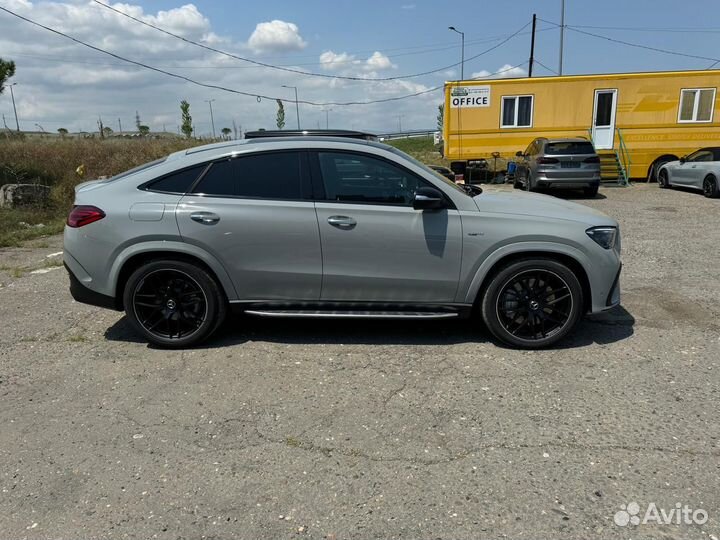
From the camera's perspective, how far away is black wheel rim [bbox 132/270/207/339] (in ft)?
14.5

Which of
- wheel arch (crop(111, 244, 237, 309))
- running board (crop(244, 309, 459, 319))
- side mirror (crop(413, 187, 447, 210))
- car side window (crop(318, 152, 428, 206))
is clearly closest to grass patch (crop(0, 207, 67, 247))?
wheel arch (crop(111, 244, 237, 309))

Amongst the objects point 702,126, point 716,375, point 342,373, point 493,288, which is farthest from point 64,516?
point 702,126

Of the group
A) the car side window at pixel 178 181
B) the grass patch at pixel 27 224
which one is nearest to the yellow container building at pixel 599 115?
the grass patch at pixel 27 224

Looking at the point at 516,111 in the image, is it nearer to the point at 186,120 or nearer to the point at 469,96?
the point at 469,96

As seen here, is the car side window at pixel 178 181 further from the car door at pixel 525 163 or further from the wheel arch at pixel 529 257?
the car door at pixel 525 163

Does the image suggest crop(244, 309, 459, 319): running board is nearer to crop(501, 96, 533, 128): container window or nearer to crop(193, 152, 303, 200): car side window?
crop(193, 152, 303, 200): car side window

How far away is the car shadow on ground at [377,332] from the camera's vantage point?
15.2 feet

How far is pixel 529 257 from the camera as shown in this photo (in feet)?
14.1

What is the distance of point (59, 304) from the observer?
5797 millimetres

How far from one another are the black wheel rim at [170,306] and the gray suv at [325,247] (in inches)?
0.5

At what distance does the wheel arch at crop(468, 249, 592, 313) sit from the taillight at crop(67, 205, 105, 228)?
3109mm

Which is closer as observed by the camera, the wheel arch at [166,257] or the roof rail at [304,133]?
the wheel arch at [166,257]

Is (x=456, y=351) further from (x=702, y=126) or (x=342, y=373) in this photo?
(x=702, y=126)

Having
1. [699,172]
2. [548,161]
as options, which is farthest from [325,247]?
[699,172]
